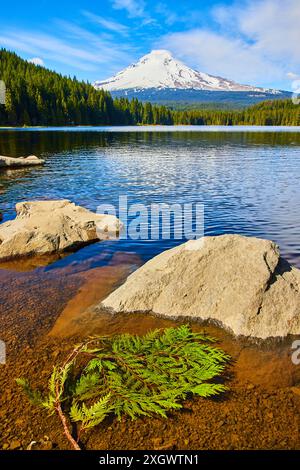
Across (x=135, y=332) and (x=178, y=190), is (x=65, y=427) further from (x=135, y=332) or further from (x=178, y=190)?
(x=178, y=190)

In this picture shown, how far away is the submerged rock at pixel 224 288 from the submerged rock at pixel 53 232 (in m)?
5.29

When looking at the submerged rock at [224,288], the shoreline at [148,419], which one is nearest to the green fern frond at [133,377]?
the shoreline at [148,419]

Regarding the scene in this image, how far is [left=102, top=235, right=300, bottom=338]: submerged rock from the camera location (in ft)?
26.2

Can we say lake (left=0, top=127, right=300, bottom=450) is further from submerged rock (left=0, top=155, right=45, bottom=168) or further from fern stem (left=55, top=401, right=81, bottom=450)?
submerged rock (left=0, top=155, right=45, bottom=168)

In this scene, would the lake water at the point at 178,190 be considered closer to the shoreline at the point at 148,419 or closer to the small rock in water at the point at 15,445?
the shoreline at the point at 148,419

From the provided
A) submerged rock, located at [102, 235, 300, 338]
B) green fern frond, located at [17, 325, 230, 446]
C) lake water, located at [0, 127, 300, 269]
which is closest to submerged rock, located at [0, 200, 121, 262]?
lake water, located at [0, 127, 300, 269]

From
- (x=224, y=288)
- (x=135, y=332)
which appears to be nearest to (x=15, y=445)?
(x=135, y=332)

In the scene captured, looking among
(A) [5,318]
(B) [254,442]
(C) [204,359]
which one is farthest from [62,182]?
(B) [254,442]

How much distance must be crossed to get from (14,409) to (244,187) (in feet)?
83.6

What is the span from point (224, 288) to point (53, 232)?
8.20 m

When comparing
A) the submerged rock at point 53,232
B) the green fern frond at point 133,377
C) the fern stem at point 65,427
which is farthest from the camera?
the submerged rock at point 53,232

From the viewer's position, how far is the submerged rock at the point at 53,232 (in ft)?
42.8

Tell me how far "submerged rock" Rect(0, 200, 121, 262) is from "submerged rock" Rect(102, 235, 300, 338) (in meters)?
5.29

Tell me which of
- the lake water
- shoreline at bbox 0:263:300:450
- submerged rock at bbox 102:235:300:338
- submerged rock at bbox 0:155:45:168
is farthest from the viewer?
submerged rock at bbox 0:155:45:168
